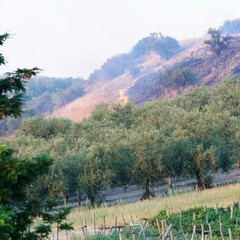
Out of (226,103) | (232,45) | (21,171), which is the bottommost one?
(21,171)

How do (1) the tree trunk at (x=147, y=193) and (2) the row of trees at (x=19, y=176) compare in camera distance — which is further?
(1) the tree trunk at (x=147, y=193)

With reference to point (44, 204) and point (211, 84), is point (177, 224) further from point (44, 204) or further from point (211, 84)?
point (211, 84)

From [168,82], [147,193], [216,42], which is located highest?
[216,42]

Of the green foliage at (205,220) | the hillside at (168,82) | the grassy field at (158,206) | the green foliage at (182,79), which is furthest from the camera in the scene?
the hillside at (168,82)

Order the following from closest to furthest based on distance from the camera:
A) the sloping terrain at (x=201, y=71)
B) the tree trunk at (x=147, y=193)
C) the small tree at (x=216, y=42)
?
the tree trunk at (x=147, y=193), the sloping terrain at (x=201, y=71), the small tree at (x=216, y=42)

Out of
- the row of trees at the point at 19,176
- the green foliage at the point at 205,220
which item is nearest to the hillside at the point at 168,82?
the green foliage at the point at 205,220

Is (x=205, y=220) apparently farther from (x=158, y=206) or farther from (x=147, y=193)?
(x=147, y=193)

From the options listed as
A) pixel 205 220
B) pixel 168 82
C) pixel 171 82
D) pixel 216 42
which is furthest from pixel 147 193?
pixel 216 42

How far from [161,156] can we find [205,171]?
5.52m

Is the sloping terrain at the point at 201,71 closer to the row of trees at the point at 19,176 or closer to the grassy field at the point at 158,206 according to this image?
the grassy field at the point at 158,206

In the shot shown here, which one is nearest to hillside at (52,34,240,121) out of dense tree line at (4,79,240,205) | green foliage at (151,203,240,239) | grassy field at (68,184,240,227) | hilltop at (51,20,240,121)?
hilltop at (51,20,240,121)

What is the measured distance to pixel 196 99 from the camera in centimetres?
9331

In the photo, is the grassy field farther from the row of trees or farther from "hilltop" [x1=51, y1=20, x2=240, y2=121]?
"hilltop" [x1=51, y1=20, x2=240, y2=121]

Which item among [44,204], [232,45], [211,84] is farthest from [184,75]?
[44,204]
